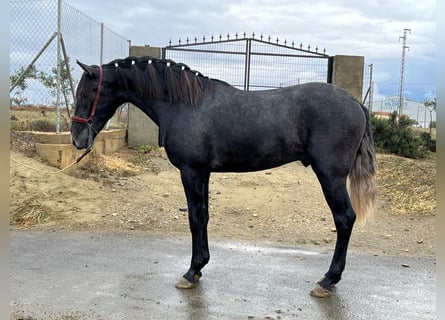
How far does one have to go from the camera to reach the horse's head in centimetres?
395

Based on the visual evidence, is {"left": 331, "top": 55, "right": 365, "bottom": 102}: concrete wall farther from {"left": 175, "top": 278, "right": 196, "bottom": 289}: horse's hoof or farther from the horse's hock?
{"left": 175, "top": 278, "right": 196, "bottom": 289}: horse's hoof

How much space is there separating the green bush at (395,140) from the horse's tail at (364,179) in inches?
356

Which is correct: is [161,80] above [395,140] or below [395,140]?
above

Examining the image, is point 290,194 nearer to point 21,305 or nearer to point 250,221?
point 250,221

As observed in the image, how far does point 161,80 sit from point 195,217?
1.33m

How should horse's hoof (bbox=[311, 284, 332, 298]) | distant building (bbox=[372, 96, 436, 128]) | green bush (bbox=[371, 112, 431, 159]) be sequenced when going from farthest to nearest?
distant building (bbox=[372, 96, 436, 128]) → green bush (bbox=[371, 112, 431, 159]) → horse's hoof (bbox=[311, 284, 332, 298])

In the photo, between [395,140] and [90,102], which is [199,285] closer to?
[90,102]

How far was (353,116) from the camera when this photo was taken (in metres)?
3.83

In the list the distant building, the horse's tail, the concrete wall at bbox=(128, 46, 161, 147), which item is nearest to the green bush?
the distant building

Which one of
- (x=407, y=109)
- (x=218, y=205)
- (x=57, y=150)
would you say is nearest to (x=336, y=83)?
(x=218, y=205)

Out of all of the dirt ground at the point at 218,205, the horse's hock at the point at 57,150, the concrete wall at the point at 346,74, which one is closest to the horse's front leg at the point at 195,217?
the dirt ground at the point at 218,205

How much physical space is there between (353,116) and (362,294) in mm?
1624

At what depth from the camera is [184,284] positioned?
3885 millimetres

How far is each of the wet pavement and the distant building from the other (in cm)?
1149
